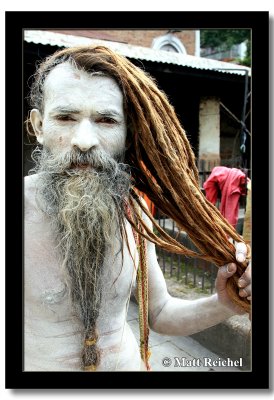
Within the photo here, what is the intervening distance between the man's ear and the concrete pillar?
0.54 metres

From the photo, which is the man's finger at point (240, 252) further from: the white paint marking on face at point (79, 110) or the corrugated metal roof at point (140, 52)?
the corrugated metal roof at point (140, 52)

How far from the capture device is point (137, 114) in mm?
1025

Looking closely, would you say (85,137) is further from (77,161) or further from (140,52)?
(140,52)

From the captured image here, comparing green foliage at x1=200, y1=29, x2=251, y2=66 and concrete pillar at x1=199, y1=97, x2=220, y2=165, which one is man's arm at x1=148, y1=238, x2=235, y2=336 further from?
green foliage at x1=200, y1=29, x2=251, y2=66

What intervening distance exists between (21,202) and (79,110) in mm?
339

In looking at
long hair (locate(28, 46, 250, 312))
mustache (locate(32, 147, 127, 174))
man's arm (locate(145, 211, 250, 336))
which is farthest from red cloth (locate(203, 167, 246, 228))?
mustache (locate(32, 147, 127, 174))

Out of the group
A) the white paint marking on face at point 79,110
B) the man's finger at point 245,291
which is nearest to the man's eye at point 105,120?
the white paint marking on face at point 79,110

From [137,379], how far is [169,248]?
0.43 meters

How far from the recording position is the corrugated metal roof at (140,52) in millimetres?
1119

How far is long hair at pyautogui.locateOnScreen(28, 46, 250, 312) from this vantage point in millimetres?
1022

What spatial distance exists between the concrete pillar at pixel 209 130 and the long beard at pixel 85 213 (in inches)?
15.8

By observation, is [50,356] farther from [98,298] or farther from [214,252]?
[214,252]

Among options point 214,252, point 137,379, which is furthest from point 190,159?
point 137,379

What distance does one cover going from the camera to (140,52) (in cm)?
124
